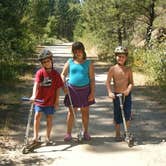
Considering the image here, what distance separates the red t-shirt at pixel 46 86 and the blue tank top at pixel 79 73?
30cm

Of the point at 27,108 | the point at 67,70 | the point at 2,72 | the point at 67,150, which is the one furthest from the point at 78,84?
the point at 2,72

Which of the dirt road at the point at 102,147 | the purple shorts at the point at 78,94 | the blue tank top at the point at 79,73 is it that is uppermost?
the blue tank top at the point at 79,73

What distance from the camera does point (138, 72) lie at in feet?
67.8

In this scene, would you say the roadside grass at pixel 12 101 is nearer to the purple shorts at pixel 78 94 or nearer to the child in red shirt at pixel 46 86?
the child in red shirt at pixel 46 86

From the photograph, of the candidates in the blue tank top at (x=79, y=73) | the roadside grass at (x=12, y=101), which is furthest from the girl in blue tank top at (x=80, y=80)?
the roadside grass at (x=12, y=101)

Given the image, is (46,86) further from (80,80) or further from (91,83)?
(91,83)

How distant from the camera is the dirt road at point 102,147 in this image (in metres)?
6.61

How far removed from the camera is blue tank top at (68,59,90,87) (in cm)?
796

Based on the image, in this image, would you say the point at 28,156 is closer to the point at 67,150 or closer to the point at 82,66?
the point at 67,150

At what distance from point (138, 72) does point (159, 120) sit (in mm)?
10144

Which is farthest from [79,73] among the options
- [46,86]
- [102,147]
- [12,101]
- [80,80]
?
[12,101]

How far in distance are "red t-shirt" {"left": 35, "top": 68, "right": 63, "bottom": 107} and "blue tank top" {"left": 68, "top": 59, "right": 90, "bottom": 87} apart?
302 millimetres

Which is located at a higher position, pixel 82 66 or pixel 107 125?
pixel 82 66

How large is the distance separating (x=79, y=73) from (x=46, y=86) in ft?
2.05
